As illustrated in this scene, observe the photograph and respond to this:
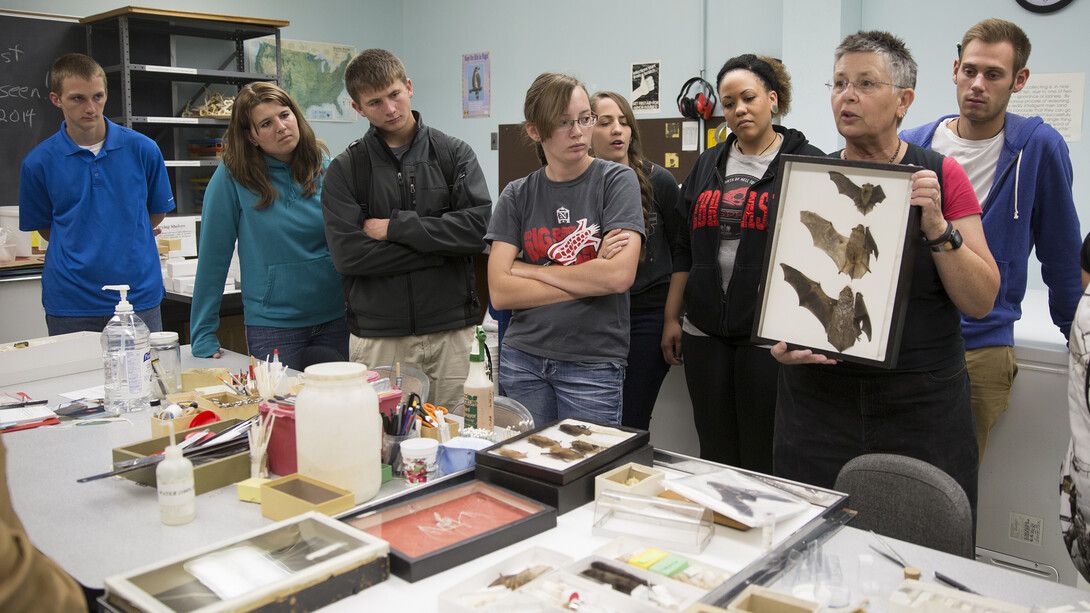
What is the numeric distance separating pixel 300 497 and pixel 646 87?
4.27m

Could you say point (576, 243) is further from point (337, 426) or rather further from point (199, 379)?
point (199, 379)

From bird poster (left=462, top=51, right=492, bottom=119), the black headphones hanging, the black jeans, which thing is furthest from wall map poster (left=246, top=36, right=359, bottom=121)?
the black jeans

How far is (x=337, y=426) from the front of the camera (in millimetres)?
1492

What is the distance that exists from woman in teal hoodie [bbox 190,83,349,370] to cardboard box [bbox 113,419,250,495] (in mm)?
988

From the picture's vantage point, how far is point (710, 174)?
99.5 inches

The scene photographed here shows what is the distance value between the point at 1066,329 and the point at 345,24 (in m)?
5.55

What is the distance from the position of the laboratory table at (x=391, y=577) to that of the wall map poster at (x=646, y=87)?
3792mm

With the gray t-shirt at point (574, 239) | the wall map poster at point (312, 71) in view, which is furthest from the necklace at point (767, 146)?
the wall map poster at point (312, 71)

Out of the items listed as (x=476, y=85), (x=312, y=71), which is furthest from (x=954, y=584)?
(x=312, y=71)

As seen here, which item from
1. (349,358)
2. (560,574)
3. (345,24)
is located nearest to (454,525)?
(560,574)

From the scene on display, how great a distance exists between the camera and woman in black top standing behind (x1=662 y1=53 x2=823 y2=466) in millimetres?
2371

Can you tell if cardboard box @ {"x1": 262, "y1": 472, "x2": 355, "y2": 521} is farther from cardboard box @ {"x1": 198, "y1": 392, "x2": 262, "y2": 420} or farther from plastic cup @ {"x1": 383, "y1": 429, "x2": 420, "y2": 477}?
cardboard box @ {"x1": 198, "y1": 392, "x2": 262, "y2": 420}

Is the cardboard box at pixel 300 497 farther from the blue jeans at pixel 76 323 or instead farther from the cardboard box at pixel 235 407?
the blue jeans at pixel 76 323

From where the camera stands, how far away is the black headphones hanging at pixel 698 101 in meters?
4.81
